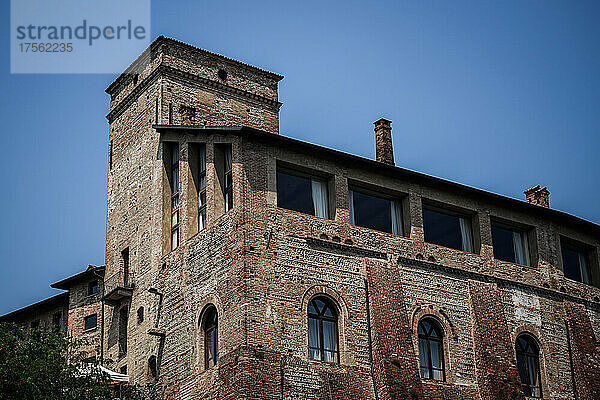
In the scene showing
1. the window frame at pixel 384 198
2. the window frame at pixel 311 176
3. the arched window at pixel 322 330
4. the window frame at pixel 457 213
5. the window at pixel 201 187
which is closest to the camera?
the arched window at pixel 322 330

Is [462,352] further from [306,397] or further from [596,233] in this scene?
[596,233]

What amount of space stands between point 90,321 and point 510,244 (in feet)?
52.4

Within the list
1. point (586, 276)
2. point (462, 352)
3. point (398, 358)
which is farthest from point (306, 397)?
point (586, 276)

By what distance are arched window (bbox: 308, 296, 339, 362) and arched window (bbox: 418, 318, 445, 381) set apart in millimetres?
3129

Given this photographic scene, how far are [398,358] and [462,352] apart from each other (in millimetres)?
2953

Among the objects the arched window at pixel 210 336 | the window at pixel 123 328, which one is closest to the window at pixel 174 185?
the arched window at pixel 210 336

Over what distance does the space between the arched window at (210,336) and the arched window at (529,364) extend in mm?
10346

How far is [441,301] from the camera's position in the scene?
29172 millimetres

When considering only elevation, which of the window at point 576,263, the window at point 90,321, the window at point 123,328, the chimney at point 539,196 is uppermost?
the chimney at point 539,196

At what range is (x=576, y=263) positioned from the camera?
34.5 m

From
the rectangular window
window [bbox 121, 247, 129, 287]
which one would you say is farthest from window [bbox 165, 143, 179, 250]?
window [bbox 121, 247, 129, 287]

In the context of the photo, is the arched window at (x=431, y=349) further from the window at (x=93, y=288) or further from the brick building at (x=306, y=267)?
the window at (x=93, y=288)

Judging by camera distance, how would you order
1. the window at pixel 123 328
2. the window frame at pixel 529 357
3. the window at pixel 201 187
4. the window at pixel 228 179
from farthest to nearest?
the window at pixel 123 328 → the window frame at pixel 529 357 → the window at pixel 201 187 → the window at pixel 228 179

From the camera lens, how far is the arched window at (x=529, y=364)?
3025 centimetres
